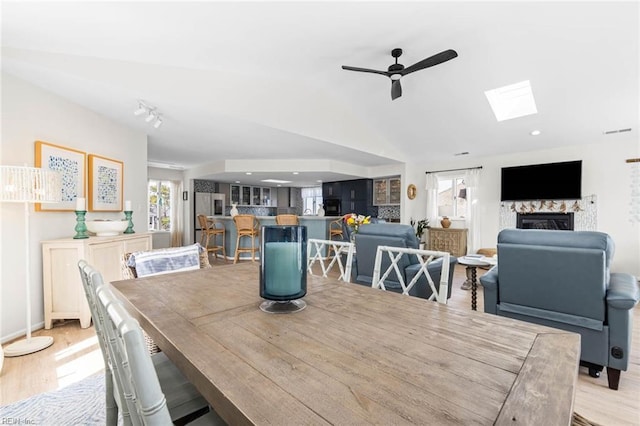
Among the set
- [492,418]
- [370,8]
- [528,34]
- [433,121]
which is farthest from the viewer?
[433,121]

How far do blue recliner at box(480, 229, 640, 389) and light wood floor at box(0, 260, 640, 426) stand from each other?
0.13m

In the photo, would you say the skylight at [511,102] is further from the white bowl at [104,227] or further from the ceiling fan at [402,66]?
the white bowl at [104,227]

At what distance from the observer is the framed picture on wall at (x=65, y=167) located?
2760 mm

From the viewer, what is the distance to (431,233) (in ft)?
22.0

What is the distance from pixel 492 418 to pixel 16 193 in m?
3.22

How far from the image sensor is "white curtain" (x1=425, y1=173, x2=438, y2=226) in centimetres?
685

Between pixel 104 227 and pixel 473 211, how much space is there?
650 cm

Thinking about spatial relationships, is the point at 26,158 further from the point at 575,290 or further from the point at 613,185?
the point at 613,185

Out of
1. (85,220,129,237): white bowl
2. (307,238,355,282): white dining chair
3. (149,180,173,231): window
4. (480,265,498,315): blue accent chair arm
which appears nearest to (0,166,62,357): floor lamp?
(85,220,129,237): white bowl

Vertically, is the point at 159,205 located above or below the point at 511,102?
below

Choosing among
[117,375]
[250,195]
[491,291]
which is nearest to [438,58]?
[491,291]

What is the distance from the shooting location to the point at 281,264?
115 centimetres

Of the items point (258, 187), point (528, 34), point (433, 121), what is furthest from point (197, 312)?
point (258, 187)

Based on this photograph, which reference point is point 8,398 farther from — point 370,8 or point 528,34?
point 528,34
